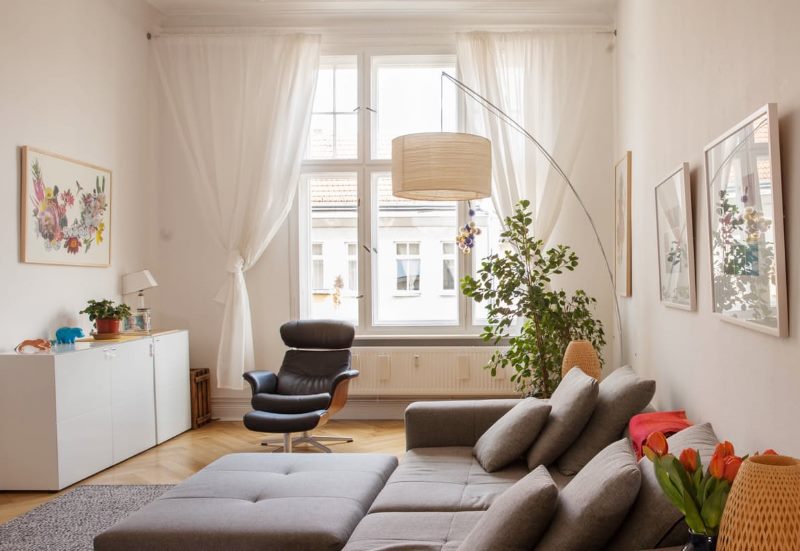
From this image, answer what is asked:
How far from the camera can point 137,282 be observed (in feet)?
18.1

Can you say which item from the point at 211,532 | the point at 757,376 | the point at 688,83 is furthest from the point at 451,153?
the point at 211,532

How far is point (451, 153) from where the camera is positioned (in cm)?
358

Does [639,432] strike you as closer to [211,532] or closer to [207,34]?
[211,532]

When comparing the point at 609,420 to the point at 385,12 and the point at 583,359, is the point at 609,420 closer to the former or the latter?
the point at 583,359

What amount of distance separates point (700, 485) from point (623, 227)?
12.3 feet

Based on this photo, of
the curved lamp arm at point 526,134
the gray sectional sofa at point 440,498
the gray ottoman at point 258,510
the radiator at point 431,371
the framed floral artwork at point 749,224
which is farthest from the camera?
the radiator at point 431,371

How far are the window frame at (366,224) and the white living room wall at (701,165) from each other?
1590mm

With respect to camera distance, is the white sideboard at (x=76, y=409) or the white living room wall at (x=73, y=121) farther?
the white living room wall at (x=73, y=121)

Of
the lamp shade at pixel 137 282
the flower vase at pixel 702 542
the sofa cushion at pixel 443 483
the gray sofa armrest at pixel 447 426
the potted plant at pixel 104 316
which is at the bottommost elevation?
the sofa cushion at pixel 443 483

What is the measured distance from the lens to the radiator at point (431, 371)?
5.83 meters

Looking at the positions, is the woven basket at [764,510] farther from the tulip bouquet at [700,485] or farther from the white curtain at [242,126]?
the white curtain at [242,126]

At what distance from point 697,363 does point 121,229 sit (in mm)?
4474

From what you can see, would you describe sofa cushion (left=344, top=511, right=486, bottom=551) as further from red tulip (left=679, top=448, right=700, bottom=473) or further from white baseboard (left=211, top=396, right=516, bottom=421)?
white baseboard (left=211, top=396, right=516, bottom=421)

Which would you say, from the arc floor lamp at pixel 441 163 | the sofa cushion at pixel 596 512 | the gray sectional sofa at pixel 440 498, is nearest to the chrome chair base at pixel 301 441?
the gray sectional sofa at pixel 440 498
